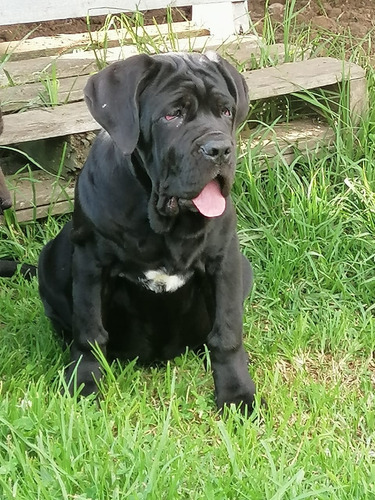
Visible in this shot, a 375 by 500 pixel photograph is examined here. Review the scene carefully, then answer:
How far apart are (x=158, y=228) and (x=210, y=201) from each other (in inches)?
8.2

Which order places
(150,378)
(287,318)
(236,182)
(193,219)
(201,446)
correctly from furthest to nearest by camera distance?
(236,182) → (287,318) → (150,378) → (193,219) → (201,446)

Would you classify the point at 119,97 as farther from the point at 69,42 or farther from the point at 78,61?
the point at 69,42

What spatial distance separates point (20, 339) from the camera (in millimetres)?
3141

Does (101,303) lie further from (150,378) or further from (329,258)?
(329,258)

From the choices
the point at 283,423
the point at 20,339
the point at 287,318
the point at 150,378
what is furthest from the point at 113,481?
the point at 287,318

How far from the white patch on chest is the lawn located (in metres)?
0.29

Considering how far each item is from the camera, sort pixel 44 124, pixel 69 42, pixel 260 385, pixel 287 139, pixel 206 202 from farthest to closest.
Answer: pixel 69 42, pixel 287 139, pixel 44 124, pixel 260 385, pixel 206 202

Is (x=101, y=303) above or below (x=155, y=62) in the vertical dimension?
below

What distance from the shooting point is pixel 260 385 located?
288cm

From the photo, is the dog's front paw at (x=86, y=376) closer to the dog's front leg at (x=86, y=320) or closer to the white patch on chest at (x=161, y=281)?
the dog's front leg at (x=86, y=320)

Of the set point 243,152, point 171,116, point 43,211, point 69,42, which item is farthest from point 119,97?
point 69,42

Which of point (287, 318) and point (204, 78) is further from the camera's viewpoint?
point (287, 318)

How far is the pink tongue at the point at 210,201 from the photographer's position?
249 cm

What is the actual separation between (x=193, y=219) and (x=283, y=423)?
2.32ft
